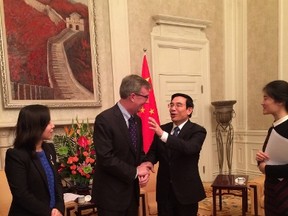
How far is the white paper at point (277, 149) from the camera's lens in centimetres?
193

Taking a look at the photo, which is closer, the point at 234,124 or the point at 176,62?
the point at 176,62

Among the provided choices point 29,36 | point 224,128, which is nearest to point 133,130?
point 29,36

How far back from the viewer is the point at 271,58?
5.38 metres

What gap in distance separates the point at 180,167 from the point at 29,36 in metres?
2.84

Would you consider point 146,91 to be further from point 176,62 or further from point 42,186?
point 176,62

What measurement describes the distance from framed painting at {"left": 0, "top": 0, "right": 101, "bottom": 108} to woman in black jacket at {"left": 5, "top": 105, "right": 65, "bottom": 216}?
2165 millimetres

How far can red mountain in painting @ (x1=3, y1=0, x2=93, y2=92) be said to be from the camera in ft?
12.4

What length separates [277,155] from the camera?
6.59 feet

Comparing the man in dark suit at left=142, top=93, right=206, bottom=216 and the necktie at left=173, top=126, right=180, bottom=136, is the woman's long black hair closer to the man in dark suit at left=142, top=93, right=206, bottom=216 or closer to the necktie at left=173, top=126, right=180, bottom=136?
the man in dark suit at left=142, top=93, right=206, bottom=216

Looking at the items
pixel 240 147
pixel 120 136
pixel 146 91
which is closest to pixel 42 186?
pixel 120 136

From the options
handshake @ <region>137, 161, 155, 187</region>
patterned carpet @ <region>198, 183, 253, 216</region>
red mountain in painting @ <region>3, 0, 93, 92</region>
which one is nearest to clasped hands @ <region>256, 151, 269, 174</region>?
handshake @ <region>137, 161, 155, 187</region>

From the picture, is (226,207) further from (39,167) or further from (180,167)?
(39,167)

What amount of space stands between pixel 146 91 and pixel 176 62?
3468 mm

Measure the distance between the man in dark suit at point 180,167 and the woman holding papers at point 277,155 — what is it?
1.61ft
